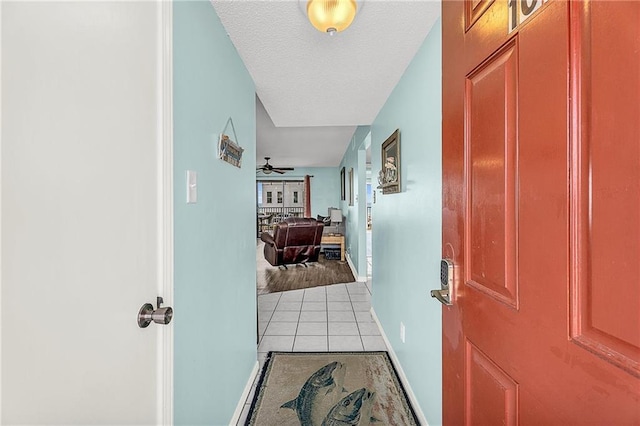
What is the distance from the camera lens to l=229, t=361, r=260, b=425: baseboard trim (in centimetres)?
158

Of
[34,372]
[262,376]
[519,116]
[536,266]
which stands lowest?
[262,376]

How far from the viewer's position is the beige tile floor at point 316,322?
97.9 inches

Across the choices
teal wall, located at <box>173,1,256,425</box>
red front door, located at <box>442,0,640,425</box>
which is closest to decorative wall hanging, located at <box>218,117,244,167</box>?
teal wall, located at <box>173,1,256,425</box>

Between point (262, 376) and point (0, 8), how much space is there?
221 centimetres

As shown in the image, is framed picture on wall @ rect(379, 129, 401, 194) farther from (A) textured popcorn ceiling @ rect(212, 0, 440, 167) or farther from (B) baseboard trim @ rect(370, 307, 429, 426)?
(B) baseboard trim @ rect(370, 307, 429, 426)

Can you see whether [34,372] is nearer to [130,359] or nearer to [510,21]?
[130,359]

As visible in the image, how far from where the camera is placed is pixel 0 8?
1.49 ft

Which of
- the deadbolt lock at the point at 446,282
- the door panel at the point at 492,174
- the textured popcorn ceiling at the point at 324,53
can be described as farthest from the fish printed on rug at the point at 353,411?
the textured popcorn ceiling at the point at 324,53

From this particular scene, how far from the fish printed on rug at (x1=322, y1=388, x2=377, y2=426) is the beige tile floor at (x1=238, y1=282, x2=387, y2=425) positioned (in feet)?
1.74

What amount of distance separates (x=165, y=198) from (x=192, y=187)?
20 cm

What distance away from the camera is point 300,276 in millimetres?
4918

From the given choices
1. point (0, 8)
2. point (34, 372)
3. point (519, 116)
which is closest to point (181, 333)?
point (34, 372)

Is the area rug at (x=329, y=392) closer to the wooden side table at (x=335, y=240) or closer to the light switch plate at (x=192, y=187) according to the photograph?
the light switch plate at (x=192, y=187)

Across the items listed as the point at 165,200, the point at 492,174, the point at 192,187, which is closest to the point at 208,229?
the point at 192,187
